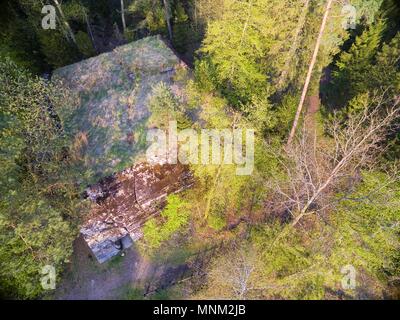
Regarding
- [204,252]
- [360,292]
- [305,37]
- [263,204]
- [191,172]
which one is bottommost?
[360,292]

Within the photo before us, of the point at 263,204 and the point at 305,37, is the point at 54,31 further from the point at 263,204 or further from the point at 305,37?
the point at 263,204

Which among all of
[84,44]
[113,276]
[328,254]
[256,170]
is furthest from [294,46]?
[113,276]

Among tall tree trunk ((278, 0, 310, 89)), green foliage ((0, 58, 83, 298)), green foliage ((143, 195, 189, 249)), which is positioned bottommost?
green foliage ((143, 195, 189, 249))

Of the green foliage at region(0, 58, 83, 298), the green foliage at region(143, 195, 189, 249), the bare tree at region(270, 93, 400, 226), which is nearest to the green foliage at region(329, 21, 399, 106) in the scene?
the bare tree at region(270, 93, 400, 226)

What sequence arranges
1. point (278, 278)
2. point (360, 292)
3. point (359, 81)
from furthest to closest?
point (359, 81) → point (360, 292) → point (278, 278)

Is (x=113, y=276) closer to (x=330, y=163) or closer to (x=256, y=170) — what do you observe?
(x=256, y=170)

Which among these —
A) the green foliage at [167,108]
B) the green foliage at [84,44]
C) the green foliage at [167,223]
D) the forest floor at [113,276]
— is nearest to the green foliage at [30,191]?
the forest floor at [113,276]

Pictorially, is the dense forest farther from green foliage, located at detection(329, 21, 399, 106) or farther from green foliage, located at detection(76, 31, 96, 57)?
green foliage, located at detection(76, 31, 96, 57)
